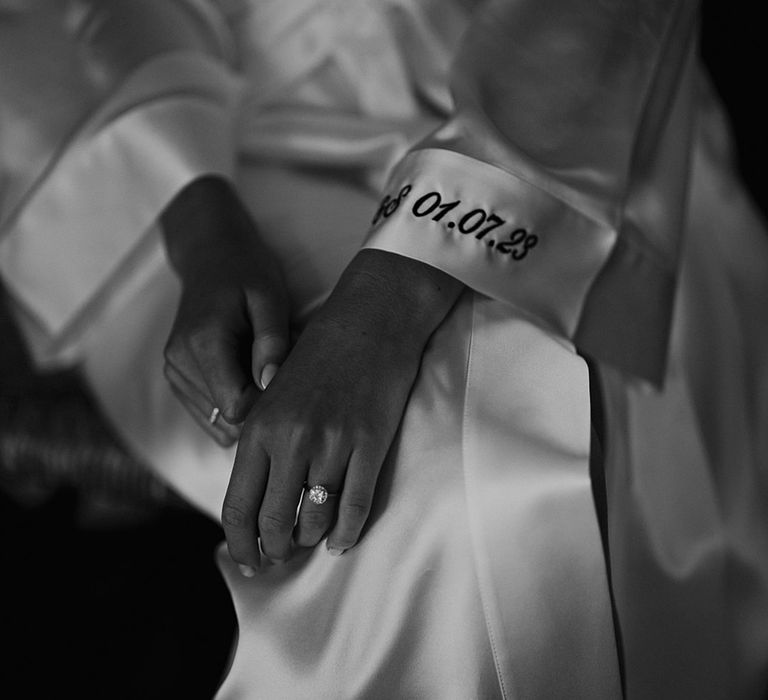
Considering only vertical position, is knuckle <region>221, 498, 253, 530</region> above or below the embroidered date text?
below

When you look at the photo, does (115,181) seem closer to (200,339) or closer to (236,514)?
(200,339)

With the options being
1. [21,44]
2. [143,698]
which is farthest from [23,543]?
[21,44]

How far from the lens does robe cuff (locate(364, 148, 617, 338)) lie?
2.15 feet

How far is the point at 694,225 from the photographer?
3.14 ft

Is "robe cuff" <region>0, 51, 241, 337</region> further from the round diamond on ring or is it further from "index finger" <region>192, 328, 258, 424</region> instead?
the round diamond on ring

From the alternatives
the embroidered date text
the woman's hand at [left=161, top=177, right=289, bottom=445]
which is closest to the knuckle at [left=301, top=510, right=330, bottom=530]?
the woman's hand at [left=161, top=177, right=289, bottom=445]

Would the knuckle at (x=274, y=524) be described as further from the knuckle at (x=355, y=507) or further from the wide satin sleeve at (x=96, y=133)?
the wide satin sleeve at (x=96, y=133)

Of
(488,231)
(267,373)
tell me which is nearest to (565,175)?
(488,231)

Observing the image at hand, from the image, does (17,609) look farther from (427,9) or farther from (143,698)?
(427,9)

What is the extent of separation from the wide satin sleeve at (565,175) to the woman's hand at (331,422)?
0.06 m

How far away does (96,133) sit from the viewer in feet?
2.82

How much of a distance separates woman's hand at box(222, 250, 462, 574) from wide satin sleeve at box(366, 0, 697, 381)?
0.19ft

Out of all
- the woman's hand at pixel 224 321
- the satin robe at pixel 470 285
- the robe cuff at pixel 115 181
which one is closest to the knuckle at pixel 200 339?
the woman's hand at pixel 224 321

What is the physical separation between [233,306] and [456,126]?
23 centimetres
